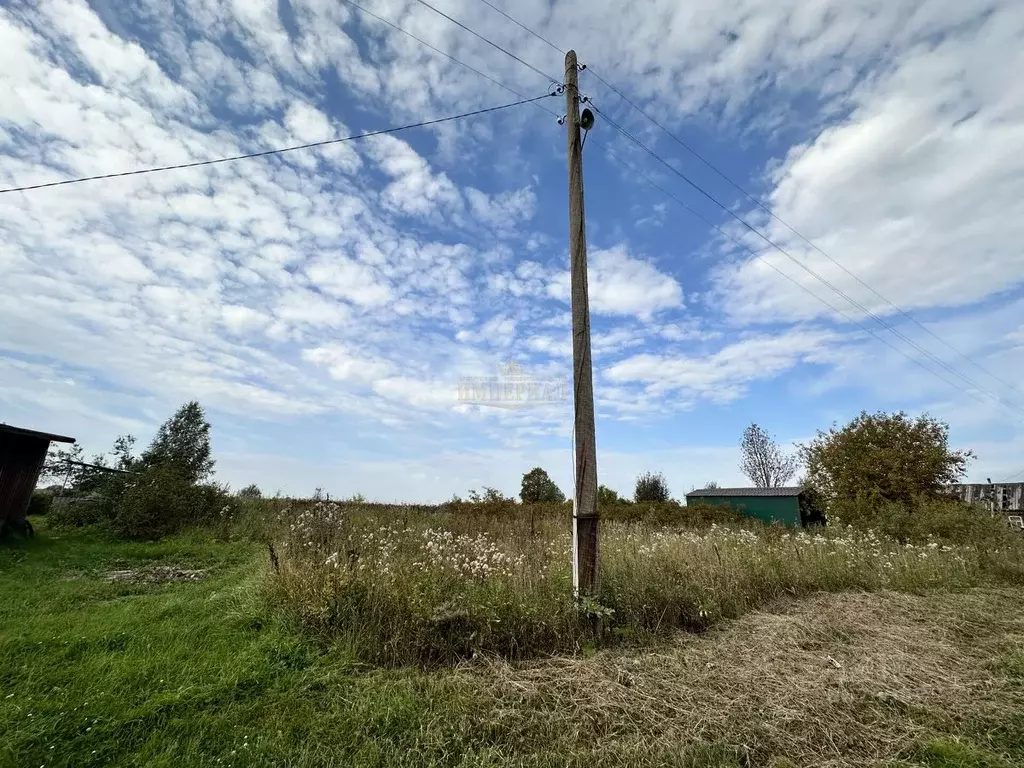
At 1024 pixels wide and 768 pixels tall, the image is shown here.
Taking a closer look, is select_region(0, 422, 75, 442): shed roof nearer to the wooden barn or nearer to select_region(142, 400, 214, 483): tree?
the wooden barn

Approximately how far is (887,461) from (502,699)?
17.9 m

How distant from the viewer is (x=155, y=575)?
711 cm

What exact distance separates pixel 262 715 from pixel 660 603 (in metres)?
3.44

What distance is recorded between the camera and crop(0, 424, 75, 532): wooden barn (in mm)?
9629

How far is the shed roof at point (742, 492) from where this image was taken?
22906 mm

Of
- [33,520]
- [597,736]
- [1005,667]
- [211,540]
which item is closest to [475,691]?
[597,736]

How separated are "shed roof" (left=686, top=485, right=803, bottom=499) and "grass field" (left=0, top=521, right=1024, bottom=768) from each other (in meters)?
20.3

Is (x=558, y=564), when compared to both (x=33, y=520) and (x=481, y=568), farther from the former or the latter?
(x=33, y=520)

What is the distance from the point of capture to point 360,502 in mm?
15391

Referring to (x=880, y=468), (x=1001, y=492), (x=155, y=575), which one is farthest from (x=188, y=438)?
(x=1001, y=492)

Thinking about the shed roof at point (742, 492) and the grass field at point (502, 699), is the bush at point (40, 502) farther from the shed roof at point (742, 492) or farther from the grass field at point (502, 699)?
the shed roof at point (742, 492)

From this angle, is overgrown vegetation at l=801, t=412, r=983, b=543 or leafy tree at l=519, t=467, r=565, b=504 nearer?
overgrown vegetation at l=801, t=412, r=983, b=543

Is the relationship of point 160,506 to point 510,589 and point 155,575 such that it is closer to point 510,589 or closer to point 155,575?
point 155,575

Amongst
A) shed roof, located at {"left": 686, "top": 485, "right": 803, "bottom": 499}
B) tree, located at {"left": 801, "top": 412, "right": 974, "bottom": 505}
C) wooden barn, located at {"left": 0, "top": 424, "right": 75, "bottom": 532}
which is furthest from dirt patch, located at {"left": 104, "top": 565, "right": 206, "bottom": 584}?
shed roof, located at {"left": 686, "top": 485, "right": 803, "bottom": 499}
